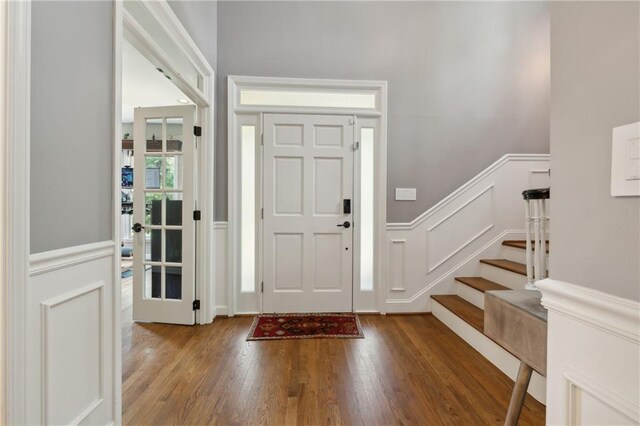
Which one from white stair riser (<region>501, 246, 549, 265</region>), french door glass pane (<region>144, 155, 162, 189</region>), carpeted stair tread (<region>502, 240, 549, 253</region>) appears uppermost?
french door glass pane (<region>144, 155, 162, 189</region>)

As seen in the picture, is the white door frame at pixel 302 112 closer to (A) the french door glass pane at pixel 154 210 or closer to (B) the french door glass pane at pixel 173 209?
(B) the french door glass pane at pixel 173 209

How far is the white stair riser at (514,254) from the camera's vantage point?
2.66 meters

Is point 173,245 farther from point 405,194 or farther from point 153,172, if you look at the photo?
point 405,194

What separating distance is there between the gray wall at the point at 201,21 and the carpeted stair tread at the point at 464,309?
311 centimetres

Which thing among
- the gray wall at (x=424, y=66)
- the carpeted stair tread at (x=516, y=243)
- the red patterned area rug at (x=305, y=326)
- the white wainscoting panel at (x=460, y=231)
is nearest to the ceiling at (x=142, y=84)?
the gray wall at (x=424, y=66)

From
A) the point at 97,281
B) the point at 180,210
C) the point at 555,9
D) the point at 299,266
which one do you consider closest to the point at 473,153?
the point at 299,266

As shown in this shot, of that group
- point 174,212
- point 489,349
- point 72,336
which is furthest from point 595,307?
point 174,212

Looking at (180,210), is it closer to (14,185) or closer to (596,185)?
(14,185)

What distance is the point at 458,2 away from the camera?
2.91 metres

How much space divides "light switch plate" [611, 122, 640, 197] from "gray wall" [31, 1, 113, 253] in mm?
1538

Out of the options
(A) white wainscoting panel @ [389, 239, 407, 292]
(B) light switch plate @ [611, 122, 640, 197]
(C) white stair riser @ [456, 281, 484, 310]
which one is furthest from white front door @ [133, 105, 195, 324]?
(B) light switch plate @ [611, 122, 640, 197]

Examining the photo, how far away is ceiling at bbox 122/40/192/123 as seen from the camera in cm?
330

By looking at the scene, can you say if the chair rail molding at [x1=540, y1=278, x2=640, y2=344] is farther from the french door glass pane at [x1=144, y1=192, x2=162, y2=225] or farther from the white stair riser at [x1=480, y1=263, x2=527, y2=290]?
the french door glass pane at [x1=144, y1=192, x2=162, y2=225]

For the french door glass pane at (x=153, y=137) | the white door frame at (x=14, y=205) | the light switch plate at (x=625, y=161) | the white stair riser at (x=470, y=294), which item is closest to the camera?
the light switch plate at (x=625, y=161)
